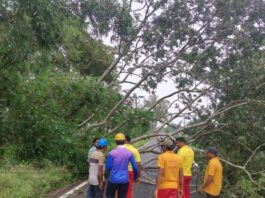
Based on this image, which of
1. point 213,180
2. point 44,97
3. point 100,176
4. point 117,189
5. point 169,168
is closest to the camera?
point 169,168

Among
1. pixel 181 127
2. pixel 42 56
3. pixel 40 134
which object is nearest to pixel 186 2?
pixel 181 127

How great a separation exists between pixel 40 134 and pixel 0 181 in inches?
73.5

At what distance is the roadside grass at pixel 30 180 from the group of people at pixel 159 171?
107 inches

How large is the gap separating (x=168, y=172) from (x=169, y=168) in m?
0.08

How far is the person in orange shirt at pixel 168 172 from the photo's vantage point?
762 cm

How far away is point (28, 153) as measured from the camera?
1309cm

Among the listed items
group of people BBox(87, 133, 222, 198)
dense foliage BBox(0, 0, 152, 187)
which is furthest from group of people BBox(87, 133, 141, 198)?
dense foliage BBox(0, 0, 152, 187)

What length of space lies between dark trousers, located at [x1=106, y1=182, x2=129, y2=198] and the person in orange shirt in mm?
965

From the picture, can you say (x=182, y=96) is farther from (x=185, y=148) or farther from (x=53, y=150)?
(x=185, y=148)

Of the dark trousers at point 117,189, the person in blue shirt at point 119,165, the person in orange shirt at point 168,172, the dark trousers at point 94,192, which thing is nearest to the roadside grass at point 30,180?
the dark trousers at point 94,192

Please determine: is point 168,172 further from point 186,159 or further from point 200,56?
point 200,56

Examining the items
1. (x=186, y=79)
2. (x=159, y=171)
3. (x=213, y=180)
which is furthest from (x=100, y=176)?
(x=186, y=79)

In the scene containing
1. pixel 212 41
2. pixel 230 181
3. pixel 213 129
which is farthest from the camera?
pixel 212 41

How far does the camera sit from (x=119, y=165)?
27.2 feet
